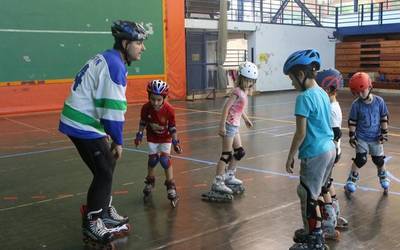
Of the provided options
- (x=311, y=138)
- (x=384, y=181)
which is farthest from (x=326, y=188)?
(x=384, y=181)

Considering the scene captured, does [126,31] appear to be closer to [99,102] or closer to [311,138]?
[99,102]

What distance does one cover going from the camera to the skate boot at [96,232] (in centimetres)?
403

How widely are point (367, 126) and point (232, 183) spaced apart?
174 centimetres

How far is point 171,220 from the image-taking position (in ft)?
15.7

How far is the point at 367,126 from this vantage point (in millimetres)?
5410


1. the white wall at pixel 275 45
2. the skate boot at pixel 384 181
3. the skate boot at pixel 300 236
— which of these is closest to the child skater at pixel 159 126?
the skate boot at pixel 300 236

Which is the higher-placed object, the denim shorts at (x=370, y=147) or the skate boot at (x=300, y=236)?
the denim shorts at (x=370, y=147)

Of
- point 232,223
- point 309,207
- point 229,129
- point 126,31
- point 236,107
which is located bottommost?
point 232,223

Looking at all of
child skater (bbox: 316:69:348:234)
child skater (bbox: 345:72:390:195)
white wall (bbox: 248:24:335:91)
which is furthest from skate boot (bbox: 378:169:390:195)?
white wall (bbox: 248:24:335:91)

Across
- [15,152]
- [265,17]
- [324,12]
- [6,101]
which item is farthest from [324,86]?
[324,12]

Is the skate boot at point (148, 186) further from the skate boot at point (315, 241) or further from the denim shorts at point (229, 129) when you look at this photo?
the skate boot at point (315, 241)

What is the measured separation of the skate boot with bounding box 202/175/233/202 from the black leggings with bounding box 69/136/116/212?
5.42 feet

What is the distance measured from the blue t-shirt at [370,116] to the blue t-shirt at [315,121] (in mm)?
1775

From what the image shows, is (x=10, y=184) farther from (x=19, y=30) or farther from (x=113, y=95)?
(x=19, y=30)
